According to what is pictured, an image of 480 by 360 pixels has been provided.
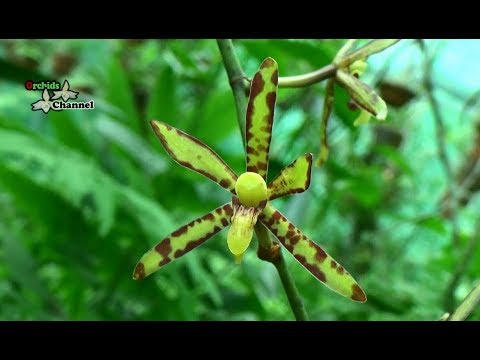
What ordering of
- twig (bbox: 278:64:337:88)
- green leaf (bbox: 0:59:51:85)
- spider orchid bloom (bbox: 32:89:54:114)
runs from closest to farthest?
twig (bbox: 278:64:337:88)
spider orchid bloom (bbox: 32:89:54:114)
green leaf (bbox: 0:59:51:85)

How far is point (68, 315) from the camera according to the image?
1.08m

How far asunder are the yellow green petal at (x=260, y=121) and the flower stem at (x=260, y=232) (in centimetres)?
2

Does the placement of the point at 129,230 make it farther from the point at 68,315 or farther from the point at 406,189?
the point at 406,189

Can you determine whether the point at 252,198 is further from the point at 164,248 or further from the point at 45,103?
the point at 45,103

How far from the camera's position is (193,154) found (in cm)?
33

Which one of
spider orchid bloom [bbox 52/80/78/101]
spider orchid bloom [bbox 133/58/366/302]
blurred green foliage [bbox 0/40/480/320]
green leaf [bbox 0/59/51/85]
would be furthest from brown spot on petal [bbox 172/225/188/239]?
green leaf [bbox 0/59/51/85]

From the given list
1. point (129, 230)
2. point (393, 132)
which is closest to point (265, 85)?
point (129, 230)

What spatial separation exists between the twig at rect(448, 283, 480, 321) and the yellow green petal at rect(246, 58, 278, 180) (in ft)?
0.38

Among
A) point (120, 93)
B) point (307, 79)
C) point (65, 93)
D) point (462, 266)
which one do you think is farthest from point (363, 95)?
point (120, 93)

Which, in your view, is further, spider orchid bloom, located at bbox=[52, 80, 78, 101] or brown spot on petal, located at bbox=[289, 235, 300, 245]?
spider orchid bloom, located at bbox=[52, 80, 78, 101]

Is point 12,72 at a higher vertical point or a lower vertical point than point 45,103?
higher

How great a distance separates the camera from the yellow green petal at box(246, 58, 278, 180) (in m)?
0.32

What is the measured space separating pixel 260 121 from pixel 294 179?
4 centimetres

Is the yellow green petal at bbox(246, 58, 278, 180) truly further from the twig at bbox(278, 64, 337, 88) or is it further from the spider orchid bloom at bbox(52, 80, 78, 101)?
the spider orchid bloom at bbox(52, 80, 78, 101)
